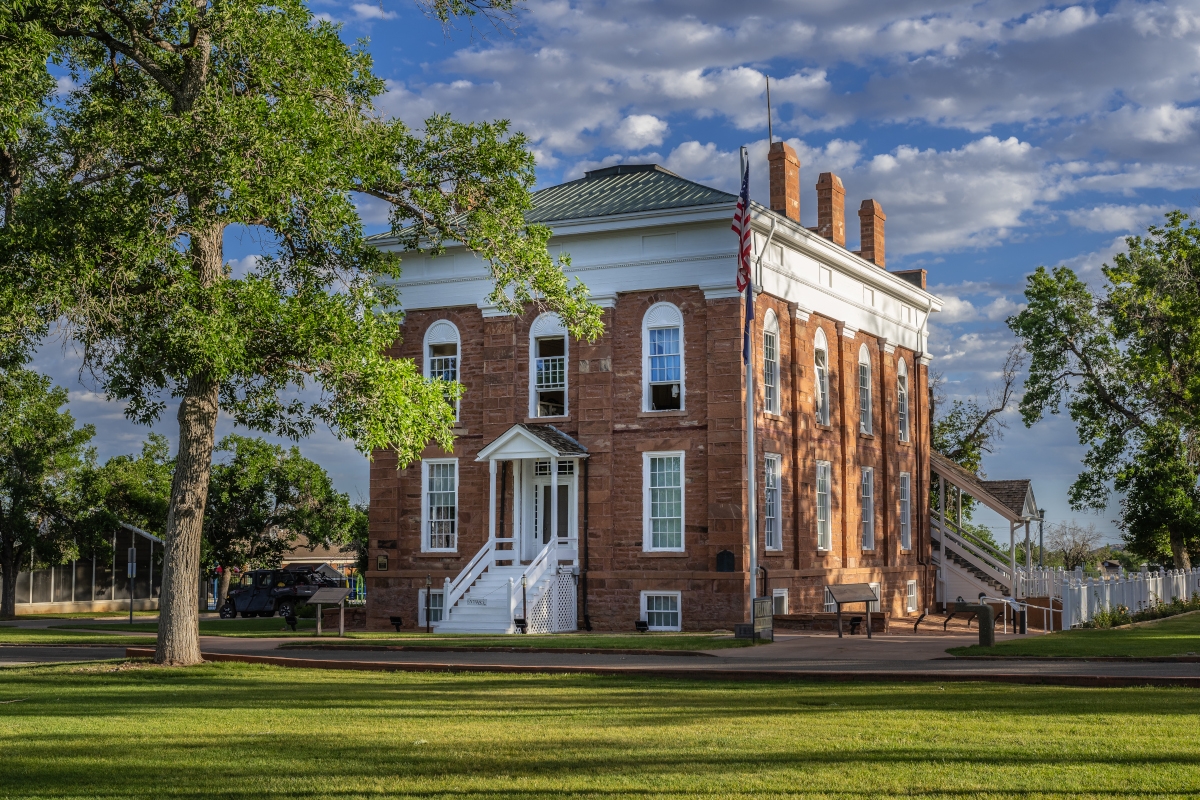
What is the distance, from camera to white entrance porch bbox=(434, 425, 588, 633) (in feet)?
94.3

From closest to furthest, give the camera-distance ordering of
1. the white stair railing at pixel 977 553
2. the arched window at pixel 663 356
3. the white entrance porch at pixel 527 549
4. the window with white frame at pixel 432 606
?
1. the white entrance porch at pixel 527 549
2. the arched window at pixel 663 356
3. the window with white frame at pixel 432 606
4. the white stair railing at pixel 977 553

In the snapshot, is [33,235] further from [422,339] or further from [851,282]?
[851,282]

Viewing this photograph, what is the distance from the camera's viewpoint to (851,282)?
3550 centimetres

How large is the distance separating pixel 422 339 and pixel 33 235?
15247 mm

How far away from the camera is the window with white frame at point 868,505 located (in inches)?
1435

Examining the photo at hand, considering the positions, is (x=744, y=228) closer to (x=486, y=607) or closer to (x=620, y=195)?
(x=620, y=195)

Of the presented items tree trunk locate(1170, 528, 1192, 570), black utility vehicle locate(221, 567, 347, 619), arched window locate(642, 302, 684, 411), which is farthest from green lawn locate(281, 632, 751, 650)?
tree trunk locate(1170, 528, 1192, 570)

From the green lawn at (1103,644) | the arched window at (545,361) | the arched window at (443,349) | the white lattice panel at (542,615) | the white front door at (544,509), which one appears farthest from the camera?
the arched window at (443,349)

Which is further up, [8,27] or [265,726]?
[8,27]

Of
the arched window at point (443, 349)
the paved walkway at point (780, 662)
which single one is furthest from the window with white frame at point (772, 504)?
the arched window at point (443, 349)

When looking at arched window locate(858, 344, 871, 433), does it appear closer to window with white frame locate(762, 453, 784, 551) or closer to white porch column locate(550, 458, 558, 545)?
window with white frame locate(762, 453, 784, 551)

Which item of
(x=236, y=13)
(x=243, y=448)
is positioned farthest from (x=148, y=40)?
(x=243, y=448)

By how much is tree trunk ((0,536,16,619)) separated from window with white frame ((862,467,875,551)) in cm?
3016

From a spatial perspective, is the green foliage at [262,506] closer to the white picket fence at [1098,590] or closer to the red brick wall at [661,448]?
the red brick wall at [661,448]
